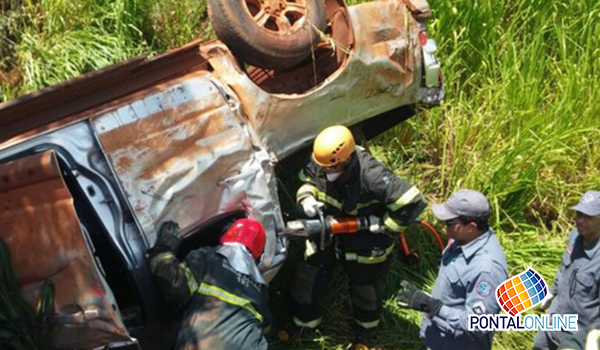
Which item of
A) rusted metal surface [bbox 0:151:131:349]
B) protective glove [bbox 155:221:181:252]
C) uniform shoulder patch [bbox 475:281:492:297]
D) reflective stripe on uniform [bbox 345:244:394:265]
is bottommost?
reflective stripe on uniform [bbox 345:244:394:265]

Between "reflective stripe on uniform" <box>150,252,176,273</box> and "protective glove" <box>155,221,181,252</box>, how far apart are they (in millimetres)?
76

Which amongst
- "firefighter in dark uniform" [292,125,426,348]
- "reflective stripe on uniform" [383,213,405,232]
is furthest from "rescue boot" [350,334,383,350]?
"reflective stripe on uniform" [383,213,405,232]

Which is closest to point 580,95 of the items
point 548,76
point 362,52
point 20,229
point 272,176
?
point 548,76

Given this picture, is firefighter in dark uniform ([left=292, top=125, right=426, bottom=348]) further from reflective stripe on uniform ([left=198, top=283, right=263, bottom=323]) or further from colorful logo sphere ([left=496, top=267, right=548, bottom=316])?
reflective stripe on uniform ([left=198, top=283, right=263, bottom=323])

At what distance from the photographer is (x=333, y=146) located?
4469mm

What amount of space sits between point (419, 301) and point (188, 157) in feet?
4.69

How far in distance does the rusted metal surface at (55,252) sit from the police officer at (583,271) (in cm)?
236

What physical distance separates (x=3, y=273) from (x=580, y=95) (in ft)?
15.8

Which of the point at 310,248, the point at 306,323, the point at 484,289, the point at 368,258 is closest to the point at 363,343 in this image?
the point at 306,323

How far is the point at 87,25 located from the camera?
6219 mm

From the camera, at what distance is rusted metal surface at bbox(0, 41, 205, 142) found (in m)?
3.92

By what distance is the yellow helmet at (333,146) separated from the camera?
447cm

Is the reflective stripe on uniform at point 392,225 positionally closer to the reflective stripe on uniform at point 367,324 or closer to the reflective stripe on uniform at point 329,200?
the reflective stripe on uniform at point 329,200

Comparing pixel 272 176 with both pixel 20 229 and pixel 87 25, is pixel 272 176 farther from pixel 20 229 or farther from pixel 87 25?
pixel 87 25
